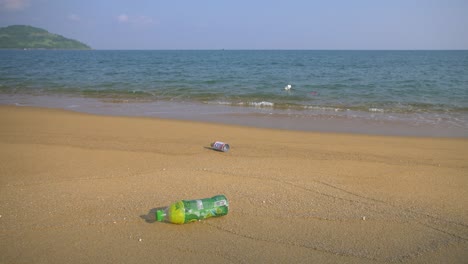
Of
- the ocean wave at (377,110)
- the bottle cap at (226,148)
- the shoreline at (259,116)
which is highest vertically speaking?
the ocean wave at (377,110)

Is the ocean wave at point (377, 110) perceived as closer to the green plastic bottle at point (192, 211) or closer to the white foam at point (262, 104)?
the white foam at point (262, 104)

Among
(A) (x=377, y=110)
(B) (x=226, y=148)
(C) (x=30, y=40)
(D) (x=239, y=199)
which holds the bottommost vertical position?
(D) (x=239, y=199)

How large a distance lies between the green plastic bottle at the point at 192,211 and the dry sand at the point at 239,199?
0.09m

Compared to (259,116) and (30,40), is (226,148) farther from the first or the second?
(30,40)

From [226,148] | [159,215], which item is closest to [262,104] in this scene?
[226,148]

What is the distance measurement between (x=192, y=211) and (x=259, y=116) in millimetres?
7618

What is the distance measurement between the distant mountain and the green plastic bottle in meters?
167

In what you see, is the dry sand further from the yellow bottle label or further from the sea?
the sea

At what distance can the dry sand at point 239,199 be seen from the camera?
10.4 feet

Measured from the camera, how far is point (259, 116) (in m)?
11.0

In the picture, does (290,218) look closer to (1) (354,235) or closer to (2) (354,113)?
(1) (354,235)

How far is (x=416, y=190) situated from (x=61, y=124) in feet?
27.2

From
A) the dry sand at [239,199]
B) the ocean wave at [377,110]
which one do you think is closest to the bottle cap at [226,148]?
the dry sand at [239,199]

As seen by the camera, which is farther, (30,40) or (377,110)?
(30,40)
